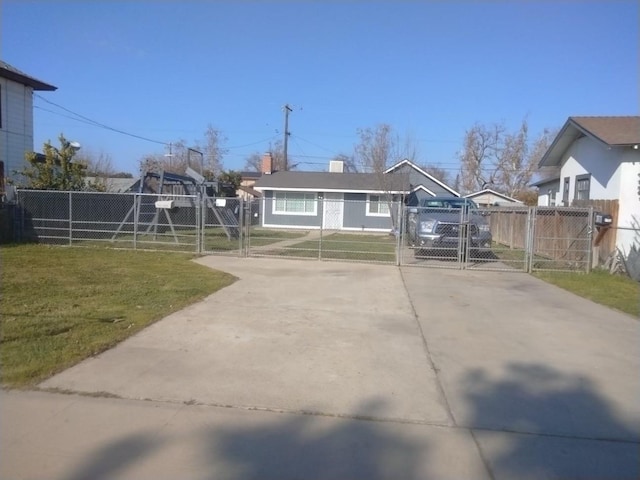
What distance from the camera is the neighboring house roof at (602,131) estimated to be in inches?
547

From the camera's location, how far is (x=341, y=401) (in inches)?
175

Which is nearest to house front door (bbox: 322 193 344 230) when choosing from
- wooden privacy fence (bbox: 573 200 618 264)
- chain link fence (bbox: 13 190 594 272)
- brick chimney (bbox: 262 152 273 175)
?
brick chimney (bbox: 262 152 273 175)

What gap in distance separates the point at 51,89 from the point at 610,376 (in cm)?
2534

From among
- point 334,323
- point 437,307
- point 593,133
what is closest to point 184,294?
point 334,323

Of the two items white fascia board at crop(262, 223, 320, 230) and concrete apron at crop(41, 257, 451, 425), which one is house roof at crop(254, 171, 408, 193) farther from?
concrete apron at crop(41, 257, 451, 425)

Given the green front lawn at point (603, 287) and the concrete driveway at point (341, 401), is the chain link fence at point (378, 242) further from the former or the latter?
the concrete driveway at point (341, 401)

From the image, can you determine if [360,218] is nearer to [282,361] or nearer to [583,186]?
[583,186]

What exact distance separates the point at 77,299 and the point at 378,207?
2362cm

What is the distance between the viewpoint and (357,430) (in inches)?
154

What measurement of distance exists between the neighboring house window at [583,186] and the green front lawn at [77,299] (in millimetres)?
13020

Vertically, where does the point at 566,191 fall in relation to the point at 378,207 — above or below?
above

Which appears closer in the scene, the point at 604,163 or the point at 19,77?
the point at 604,163

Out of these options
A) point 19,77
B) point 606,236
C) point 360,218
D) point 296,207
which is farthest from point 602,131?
point 19,77

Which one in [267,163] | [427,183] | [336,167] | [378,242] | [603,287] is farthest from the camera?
[336,167]
